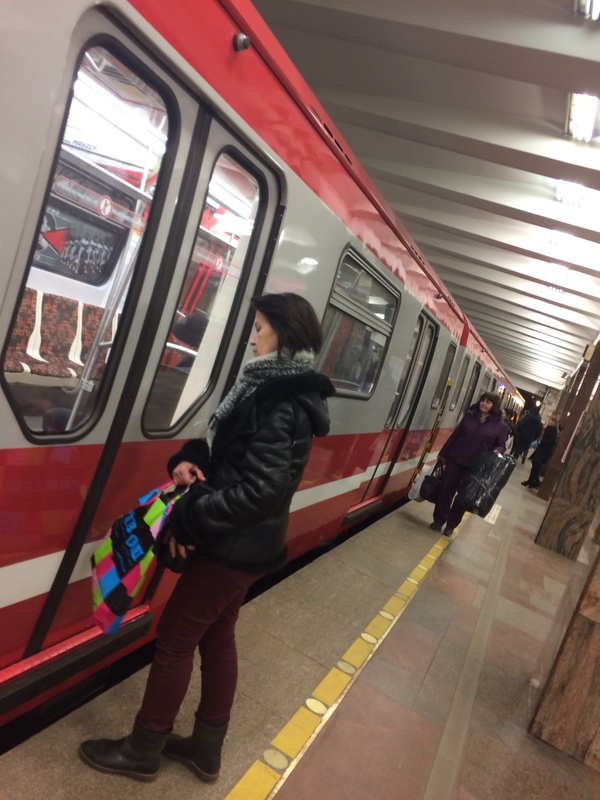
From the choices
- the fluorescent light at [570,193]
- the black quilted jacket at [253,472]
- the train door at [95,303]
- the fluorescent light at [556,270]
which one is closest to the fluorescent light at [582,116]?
the fluorescent light at [570,193]

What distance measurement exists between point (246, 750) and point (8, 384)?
1.96 metres

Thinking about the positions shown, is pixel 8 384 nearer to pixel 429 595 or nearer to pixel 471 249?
pixel 429 595

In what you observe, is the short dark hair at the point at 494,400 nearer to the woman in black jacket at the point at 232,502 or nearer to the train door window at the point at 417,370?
the train door window at the point at 417,370

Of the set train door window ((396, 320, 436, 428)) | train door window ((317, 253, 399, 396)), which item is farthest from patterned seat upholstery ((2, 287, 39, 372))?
train door window ((396, 320, 436, 428))

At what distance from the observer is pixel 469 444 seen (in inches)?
289

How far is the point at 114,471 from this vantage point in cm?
231

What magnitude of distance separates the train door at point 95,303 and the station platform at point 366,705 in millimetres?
567

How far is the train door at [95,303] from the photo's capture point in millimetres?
1805

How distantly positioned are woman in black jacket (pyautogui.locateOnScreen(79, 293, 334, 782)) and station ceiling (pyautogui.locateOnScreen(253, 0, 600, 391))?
16.7ft


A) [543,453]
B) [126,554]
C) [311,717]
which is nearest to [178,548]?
[126,554]

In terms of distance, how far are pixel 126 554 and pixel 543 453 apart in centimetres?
1670

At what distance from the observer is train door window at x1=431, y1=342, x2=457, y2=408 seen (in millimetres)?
8219

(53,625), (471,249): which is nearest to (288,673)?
(53,625)

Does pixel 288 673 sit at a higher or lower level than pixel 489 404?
lower
